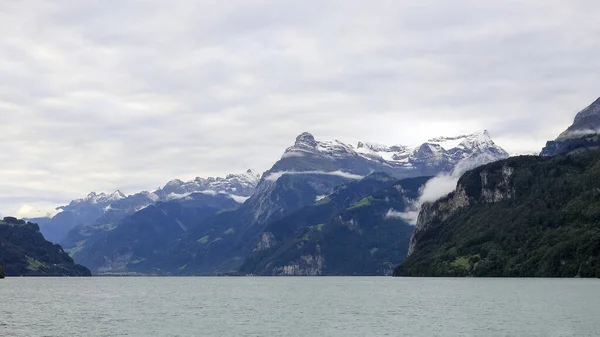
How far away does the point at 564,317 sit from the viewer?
450 ft

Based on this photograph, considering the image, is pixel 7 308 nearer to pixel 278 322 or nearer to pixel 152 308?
pixel 152 308

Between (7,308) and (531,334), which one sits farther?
(7,308)

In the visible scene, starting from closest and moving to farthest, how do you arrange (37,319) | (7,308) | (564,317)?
Answer: 1. (564,317)
2. (37,319)
3. (7,308)

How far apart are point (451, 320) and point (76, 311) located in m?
85.0

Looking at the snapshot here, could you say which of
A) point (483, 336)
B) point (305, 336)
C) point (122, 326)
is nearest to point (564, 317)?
point (483, 336)

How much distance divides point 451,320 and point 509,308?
3275cm

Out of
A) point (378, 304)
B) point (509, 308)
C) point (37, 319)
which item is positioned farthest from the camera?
point (378, 304)

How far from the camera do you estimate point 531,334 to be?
372ft

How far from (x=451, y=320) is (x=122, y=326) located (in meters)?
61.1

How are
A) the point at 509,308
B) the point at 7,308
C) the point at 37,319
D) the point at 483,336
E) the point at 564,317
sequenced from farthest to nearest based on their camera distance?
the point at 7,308 < the point at 509,308 < the point at 37,319 < the point at 564,317 < the point at 483,336

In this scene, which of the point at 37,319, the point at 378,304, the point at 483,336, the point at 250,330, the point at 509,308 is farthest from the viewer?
the point at 378,304

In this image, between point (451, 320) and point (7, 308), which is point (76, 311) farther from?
point (451, 320)

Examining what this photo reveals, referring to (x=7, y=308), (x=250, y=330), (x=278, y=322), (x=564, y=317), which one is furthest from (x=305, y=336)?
(x=7, y=308)

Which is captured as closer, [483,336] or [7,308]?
[483,336]
